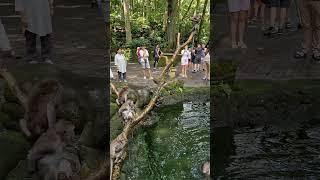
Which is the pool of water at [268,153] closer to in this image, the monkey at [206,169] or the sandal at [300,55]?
the sandal at [300,55]

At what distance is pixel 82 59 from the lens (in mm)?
3955

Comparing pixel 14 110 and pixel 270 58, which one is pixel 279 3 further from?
pixel 14 110

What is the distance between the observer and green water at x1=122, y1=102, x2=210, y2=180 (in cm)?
827

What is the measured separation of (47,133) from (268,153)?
1824 mm

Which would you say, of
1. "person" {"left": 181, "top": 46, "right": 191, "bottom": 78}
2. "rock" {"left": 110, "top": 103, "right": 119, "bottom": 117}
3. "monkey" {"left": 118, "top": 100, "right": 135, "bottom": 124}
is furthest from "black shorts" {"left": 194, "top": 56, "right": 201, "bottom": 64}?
"monkey" {"left": 118, "top": 100, "right": 135, "bottom": 124}

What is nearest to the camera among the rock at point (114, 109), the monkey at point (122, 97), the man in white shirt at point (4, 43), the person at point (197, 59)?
the man in white shirt at point (4, 43)

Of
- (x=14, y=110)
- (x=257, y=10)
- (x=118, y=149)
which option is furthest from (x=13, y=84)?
(x=118, y=149)

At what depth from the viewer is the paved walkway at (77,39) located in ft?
12.5

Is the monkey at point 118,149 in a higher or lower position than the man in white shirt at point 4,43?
lower

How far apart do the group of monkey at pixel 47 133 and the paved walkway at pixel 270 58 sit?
1.37m

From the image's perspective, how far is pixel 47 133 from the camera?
3.82m

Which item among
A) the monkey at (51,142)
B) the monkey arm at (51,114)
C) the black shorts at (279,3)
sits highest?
the black shorts at (279,3)

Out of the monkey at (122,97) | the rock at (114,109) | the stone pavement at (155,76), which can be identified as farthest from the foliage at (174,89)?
the rock at (114,109)

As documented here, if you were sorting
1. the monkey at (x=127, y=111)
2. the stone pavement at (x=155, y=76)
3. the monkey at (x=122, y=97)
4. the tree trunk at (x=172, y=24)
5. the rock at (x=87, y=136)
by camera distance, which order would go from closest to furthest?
the rock at (x=87, y=136), the monkey at (x=127, y=111), the monkey at (x=122, y=97), the stone pavement at (x=155, y=76), the tree trunk at (x=172, y=24)
